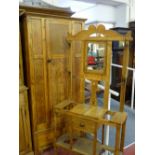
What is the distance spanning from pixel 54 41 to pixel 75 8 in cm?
334

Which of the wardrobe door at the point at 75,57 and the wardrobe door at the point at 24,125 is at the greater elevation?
the wardrobe door at the point at 75,57

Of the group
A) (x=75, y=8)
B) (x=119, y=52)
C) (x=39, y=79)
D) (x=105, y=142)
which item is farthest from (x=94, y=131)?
(x=75, y=8)

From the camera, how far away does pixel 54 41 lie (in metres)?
2.04

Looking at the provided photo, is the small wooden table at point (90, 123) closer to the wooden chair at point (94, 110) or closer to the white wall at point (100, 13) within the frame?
the wooden chair at point (94, 110)

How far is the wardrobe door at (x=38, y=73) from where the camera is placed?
74.0 inches

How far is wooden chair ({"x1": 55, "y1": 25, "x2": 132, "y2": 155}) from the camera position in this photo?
5.59 feet

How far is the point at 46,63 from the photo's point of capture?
80.0 inches

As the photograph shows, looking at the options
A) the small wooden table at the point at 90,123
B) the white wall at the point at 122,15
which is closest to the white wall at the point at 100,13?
the white wall at the point at 122,15

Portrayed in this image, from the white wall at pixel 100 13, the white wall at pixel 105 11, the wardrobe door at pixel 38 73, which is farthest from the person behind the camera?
the white wall at pixel 100 13

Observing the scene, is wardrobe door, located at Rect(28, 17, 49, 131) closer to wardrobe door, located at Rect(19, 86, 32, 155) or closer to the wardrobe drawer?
wardrobe door, located at Rect(19, 86, 32, 155)

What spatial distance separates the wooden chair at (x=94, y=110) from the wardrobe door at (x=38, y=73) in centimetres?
20
